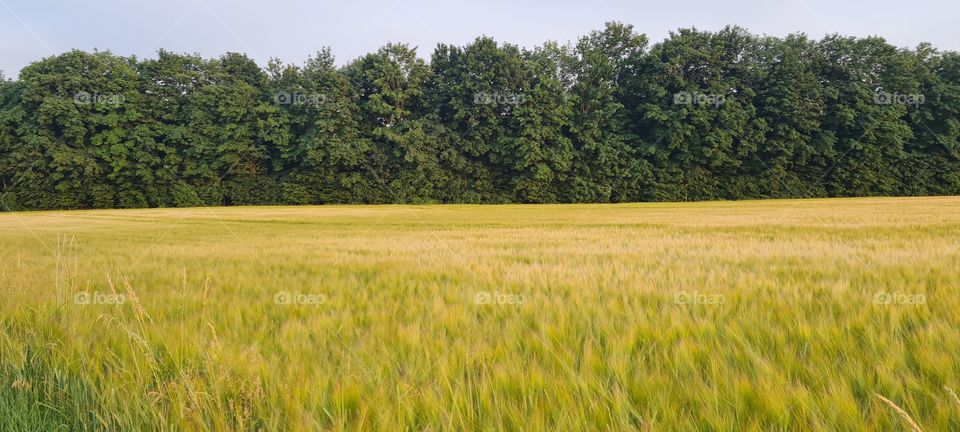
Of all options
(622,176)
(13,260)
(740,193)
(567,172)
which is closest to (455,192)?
(567,172)

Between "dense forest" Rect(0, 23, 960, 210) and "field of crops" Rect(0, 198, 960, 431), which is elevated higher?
"dense forest" Rect(0, 23, 960, 210)

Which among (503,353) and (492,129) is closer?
(503,353)

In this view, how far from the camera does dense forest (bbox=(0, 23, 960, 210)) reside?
37375 millimetres

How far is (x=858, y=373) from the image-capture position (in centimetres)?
147

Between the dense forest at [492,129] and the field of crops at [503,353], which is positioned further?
the dense forest at [492,129]

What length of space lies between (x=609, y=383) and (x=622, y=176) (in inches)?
1557

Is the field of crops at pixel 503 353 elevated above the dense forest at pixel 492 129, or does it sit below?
below

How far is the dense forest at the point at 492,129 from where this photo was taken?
37375 mm

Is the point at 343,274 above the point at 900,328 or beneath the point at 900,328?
beneath

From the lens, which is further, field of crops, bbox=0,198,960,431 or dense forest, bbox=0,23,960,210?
dense forest, bbox=0,23,960,210

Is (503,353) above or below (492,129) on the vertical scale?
below

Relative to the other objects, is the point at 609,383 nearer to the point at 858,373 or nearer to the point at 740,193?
the point at 858,373

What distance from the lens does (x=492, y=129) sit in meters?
39.9

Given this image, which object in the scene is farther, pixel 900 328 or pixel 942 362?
pixel 900 328
